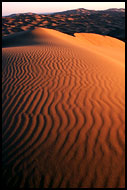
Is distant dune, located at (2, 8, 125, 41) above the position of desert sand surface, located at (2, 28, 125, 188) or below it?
above

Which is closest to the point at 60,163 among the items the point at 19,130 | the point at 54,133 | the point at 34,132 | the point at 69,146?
the point at 69,146

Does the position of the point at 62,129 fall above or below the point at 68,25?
below

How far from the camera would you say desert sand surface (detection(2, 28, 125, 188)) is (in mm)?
2771

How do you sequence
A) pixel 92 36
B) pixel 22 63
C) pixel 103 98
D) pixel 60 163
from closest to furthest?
pixel 60 163 → pixel 103 98 → pixel 22 63 → pixel 92 36

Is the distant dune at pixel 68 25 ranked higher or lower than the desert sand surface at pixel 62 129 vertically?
higher

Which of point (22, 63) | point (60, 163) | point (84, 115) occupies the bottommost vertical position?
point (60, 163)

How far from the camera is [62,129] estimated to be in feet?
12.0

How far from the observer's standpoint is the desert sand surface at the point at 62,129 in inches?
109

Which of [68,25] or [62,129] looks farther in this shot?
[68,25]

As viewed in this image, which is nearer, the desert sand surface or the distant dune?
the desert sand surface

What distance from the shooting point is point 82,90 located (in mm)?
5203

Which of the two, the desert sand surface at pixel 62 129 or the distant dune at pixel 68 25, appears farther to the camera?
the distant dune at pixel 68 25

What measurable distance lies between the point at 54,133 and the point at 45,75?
10.3 ft

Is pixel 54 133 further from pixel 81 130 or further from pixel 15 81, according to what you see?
pixel 15 81
